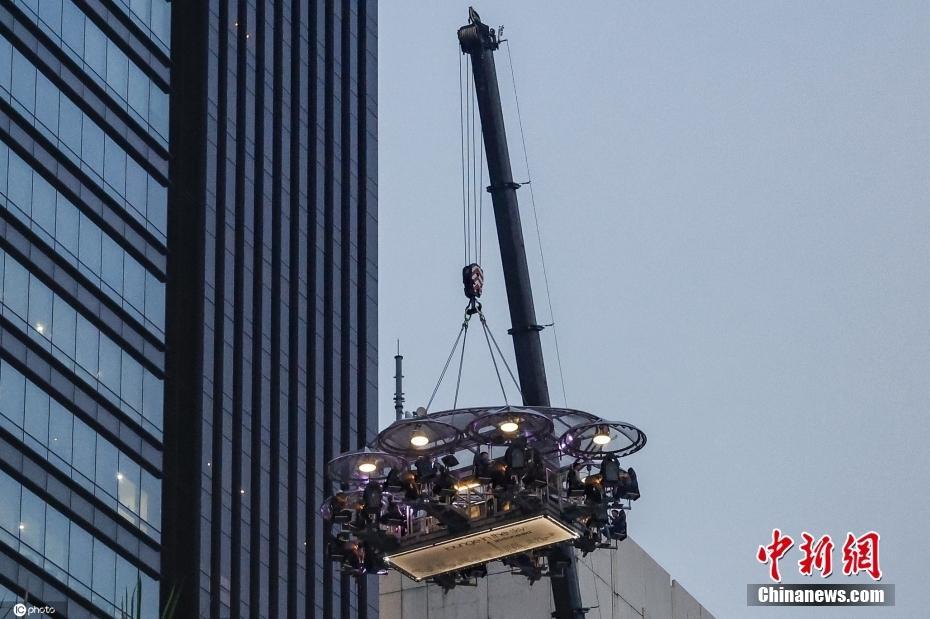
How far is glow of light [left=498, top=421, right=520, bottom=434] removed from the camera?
49.0 metres

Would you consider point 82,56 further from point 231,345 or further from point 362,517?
point 362,517

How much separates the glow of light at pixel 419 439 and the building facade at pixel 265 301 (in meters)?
67.9

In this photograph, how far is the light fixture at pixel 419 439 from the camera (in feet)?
162

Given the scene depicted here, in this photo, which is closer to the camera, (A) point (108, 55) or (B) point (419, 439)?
(B) point (419, 439)

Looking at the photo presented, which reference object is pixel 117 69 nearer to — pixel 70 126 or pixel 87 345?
pixel 70 126

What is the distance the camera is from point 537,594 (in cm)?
8481

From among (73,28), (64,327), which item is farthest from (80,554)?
(73,28)

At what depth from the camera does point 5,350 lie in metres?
105

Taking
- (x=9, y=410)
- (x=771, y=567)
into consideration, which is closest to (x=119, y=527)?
(x=9, y=410)

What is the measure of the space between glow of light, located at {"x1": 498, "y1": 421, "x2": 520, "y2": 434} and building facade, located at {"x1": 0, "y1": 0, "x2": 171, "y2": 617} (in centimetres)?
5540

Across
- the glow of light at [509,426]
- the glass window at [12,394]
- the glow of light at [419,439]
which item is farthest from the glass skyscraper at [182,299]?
the glow of light at [509,426]

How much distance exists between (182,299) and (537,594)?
46.1 m

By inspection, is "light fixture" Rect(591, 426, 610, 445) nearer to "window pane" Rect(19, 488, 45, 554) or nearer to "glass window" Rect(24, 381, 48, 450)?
"window pane" Rect(19, 488, 45, 554)

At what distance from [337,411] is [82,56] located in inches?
1258
